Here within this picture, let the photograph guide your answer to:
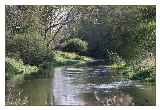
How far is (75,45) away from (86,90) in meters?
0.36

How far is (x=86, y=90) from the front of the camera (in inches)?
189

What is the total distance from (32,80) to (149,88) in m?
0.91

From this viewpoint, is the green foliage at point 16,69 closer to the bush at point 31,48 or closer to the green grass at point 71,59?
the bush at point 31,48

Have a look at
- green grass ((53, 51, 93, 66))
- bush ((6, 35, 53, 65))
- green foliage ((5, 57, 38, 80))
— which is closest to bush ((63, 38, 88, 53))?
green grass ((53, 51, 93, 66))

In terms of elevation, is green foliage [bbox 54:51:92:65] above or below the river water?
above

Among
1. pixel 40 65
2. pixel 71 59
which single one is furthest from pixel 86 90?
pixel 40 65

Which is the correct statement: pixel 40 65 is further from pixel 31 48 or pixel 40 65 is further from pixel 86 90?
pixel 86 90

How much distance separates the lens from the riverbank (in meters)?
4.79

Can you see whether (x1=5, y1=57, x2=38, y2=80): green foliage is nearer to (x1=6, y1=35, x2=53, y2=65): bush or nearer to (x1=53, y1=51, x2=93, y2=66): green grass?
(x1=6, y1=35, x2=53, y2=65): bush

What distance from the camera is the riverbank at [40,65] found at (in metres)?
4.79

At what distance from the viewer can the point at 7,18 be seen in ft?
15.8

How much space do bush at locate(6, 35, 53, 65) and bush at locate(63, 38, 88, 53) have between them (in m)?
0.15

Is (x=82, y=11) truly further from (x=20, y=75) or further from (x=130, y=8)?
(x=20, y=75)

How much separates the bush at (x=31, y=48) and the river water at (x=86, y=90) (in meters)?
0.14
